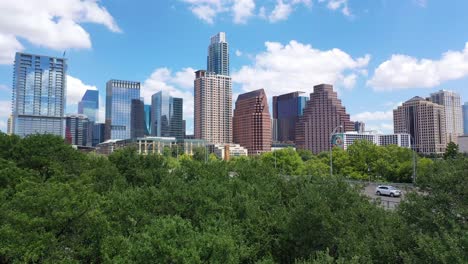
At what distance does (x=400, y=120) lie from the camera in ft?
588

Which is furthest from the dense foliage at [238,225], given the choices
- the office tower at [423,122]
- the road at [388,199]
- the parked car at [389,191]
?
the office tower at [423,122]

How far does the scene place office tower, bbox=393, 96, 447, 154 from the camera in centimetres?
16988

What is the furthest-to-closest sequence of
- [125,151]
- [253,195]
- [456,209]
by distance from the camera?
[125,151] < [253,195] < [456,209]

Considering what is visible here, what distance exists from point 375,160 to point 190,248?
67942 mm

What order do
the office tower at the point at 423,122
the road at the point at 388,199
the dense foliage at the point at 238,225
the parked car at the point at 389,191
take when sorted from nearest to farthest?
1. the dense foliage at the point at 238,225
2. the road at the point at 388,199
3. the parked car at the point at 389,191
4. the office tower at the point at 423,122

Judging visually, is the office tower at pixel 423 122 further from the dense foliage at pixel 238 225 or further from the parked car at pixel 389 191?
the dense foliage at pixel 238 225

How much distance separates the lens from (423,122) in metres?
174

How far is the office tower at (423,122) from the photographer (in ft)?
557

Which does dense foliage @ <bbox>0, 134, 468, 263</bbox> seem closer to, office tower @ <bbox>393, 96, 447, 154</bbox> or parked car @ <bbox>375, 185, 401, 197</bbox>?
parked car @ <bbox>375, 185, 401, 197</bbox>

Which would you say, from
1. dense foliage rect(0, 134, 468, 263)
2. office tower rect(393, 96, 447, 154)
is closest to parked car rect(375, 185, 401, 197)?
dense foliage rect(0, 134, 468, 263)

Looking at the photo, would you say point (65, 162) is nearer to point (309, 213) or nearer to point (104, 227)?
point (104, 227)

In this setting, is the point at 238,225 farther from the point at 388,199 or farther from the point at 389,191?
the point at 389,191

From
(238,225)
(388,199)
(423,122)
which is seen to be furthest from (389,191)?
(423,122)

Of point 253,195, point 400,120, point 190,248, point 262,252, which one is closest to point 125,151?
point 253,195
